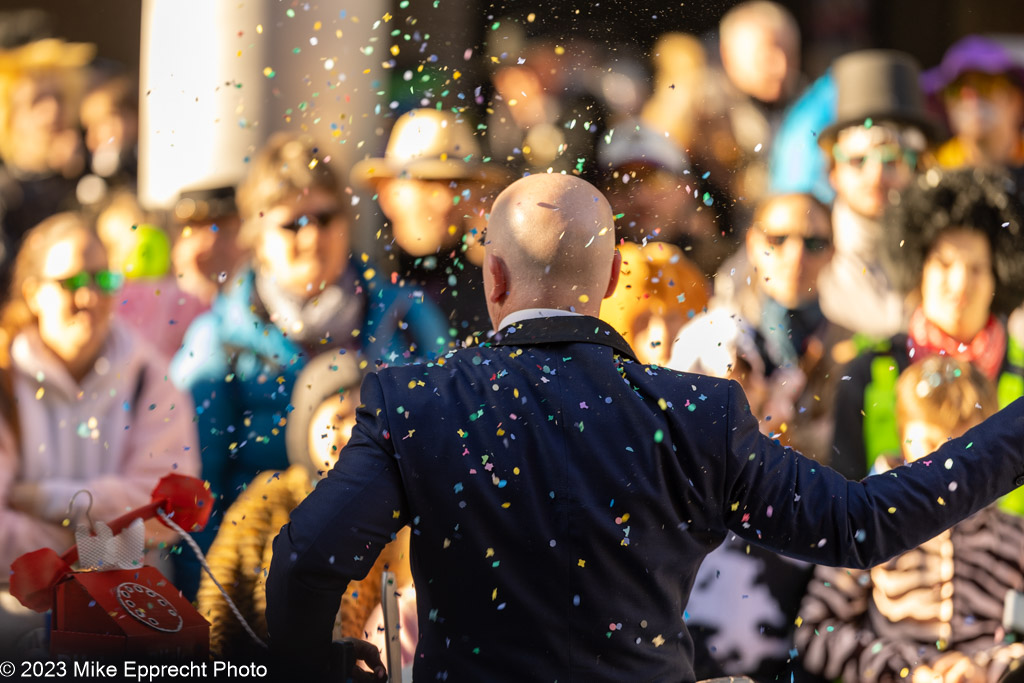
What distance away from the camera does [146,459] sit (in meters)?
2.66

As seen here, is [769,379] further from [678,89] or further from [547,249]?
[547,249]

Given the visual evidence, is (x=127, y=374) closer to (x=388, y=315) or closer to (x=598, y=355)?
(x=388, y=315)

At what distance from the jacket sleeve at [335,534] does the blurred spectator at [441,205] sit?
138 cm

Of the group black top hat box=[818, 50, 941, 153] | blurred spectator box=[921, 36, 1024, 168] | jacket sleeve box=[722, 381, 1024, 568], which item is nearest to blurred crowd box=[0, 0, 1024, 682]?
black top hat box=[818, 50, 941, 153]

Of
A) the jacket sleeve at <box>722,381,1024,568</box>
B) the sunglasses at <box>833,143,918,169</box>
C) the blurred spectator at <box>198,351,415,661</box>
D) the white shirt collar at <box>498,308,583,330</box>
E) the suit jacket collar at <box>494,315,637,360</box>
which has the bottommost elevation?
the blurred spectator at <box>198,351,415,661</box>

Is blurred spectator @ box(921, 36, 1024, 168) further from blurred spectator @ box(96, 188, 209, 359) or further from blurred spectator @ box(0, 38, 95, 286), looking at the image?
blurred spectator @ box(0, 38, 95, 286)

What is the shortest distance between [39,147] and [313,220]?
0.92 m

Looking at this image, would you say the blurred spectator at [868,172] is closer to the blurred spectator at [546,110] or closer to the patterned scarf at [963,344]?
the patterned scarf at [963,344]

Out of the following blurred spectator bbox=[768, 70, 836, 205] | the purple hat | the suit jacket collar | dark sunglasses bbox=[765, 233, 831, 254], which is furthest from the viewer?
the purple hat

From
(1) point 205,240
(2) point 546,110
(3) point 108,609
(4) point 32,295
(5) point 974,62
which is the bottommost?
(3) point 108,609

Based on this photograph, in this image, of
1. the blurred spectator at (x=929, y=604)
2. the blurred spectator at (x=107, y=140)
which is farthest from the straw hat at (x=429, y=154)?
the blurred spectator at (x=929, y=604)

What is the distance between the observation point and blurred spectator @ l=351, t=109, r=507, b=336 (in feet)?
8.57

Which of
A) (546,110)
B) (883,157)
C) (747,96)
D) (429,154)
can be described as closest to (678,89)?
(747,96)

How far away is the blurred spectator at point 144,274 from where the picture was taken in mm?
2844
